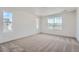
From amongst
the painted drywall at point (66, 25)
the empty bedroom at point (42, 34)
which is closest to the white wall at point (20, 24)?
the empty bedroom at point (42, 34)

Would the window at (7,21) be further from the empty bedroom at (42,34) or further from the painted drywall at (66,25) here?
the painted drywall at (66,25)

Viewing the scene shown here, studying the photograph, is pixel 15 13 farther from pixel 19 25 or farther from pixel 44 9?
pixel 44 9

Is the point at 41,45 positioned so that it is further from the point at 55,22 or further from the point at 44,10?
the point at 44,10

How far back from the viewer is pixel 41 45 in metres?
2.03

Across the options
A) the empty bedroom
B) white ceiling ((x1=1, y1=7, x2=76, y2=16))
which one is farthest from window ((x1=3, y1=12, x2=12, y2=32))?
white ceiling ((x1=1, y1=7, x2=76, y2=16))

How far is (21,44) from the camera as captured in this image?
203cm

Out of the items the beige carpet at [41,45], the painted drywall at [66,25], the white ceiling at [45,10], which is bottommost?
the beige carpet at [41,45]

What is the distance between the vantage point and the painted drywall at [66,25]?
1985 millimetres

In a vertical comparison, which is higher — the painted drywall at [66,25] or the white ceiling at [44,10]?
the white ceiling at [44,10]

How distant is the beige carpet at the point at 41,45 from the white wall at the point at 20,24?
0.10 meters

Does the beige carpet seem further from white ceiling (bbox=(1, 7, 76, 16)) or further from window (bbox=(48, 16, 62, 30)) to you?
white ceiling (bbox=(1, 7, 76, 16))

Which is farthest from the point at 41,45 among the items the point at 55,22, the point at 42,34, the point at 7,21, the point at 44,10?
the point at 7,21

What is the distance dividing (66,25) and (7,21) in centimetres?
109
